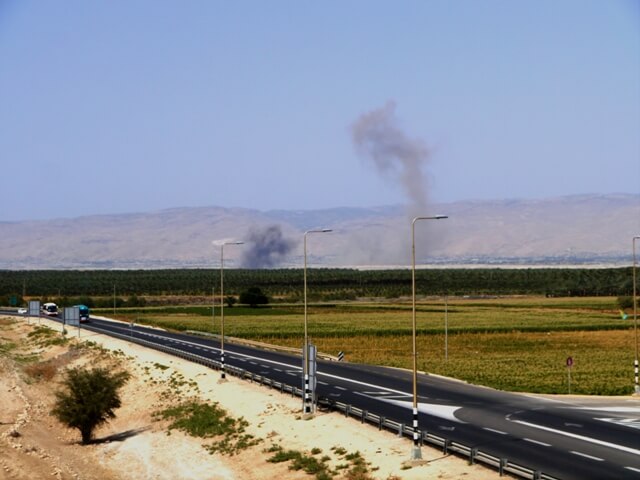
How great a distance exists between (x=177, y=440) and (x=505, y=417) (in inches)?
762

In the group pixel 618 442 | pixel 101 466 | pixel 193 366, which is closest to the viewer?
pixel 618 442

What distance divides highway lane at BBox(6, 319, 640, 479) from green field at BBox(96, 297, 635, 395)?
5978 mm

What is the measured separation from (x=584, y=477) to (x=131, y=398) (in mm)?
47047

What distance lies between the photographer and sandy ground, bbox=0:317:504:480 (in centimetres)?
4594

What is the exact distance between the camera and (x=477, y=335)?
120 meters

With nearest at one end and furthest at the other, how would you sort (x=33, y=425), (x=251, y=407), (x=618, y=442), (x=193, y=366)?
(x=618, y=442), (x=251, y=407), (x=33, y=425), (x=193, y=366)

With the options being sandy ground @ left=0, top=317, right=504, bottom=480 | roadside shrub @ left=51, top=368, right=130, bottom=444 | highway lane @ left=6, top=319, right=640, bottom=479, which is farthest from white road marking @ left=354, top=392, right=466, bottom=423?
roadside shrub @ left=51, top=368, right=130, bottom=444

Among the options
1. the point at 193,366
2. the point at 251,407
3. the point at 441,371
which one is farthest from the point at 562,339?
the point at 251,407

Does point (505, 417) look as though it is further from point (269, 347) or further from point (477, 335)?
point (477, 335)

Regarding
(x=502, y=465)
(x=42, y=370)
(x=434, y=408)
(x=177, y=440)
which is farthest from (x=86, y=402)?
(x=42, y=370)

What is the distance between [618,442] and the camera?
45.0 meters

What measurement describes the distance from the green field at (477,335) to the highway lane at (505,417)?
5978mm

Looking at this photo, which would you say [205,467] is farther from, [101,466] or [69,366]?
[69,366]

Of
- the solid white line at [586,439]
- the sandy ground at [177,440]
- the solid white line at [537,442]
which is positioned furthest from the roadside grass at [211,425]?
the solid white line at [537,442]
